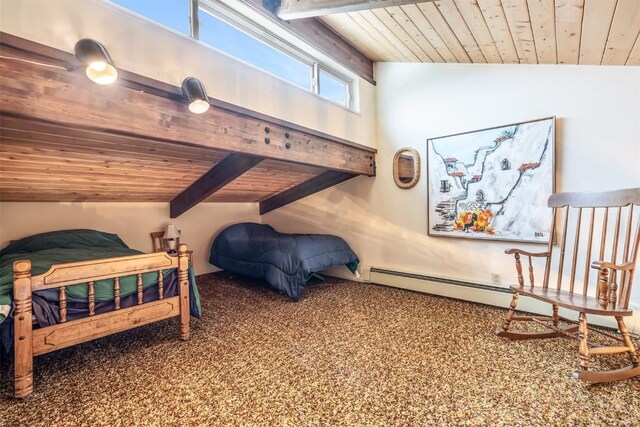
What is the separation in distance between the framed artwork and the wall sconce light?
3111 millimetres

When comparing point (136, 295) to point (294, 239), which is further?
point (294, 239)

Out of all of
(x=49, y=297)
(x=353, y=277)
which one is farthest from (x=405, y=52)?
(x=49, y=297)

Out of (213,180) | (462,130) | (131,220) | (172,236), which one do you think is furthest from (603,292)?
(131,220)

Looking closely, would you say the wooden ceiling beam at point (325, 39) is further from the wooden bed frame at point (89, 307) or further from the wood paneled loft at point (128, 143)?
the wooden bed frame at point (89, 307)

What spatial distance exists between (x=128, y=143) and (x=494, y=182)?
10.7 ft

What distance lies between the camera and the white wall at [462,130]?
7.93ft

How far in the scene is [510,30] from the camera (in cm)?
203

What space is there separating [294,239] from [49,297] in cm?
225

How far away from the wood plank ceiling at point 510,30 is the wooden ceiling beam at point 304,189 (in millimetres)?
1659

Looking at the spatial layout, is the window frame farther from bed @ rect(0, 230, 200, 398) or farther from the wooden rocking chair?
the wooden rocking chair

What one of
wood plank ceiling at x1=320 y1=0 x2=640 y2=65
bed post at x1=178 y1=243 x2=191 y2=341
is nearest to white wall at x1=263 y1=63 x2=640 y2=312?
wood plank ceiling at x1=320 y1=0 x2=640 y2=65

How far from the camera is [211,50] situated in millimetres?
2291

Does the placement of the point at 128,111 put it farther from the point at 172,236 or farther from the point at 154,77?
the point at 172,236

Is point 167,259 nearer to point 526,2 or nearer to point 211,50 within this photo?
point 211,50
